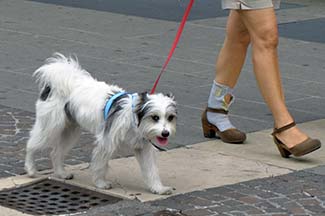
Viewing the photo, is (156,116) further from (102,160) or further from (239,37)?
(239,37)

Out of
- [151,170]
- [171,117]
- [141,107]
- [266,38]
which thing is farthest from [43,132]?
[266,38]

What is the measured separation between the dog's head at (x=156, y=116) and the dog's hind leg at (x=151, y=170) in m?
0.26

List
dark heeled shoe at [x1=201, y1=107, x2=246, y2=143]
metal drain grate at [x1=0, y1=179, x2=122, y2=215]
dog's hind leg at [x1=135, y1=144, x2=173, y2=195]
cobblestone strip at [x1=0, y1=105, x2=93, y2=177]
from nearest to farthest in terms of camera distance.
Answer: metal drain grate at [x1=0, y1=179, x2=122, y2=215], dog's hind leg at [x1=135, y1=144, x2=173, y2=195], cobblestone strip at [x1=0, y1=105, x2=93, y2=177], dark heeled shoe at [x1=201, y1=107, x2=246, y2=143]

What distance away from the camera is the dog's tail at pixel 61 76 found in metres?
6.21

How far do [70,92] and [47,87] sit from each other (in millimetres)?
213

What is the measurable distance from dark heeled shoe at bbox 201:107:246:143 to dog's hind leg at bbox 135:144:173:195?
1.39 metres

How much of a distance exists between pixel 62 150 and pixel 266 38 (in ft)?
5.42

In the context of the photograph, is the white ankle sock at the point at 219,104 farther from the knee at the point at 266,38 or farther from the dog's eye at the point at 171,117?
the dog's eye at the point at 171,117

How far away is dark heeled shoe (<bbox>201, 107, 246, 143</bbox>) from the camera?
735cm

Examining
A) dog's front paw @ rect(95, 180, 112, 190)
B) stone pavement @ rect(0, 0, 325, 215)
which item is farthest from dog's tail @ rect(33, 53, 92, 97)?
stone pavement @ rect(0, 0, 325, 215)

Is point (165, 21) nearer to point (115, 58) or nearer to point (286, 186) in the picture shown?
point (115, 58)

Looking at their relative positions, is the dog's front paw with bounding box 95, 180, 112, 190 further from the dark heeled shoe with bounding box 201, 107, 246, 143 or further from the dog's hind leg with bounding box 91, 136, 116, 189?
the dark heeled shoe with bounding box 201, 107, 246, 143

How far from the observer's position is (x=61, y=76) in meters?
6.24

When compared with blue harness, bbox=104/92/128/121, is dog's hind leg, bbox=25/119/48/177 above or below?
below
